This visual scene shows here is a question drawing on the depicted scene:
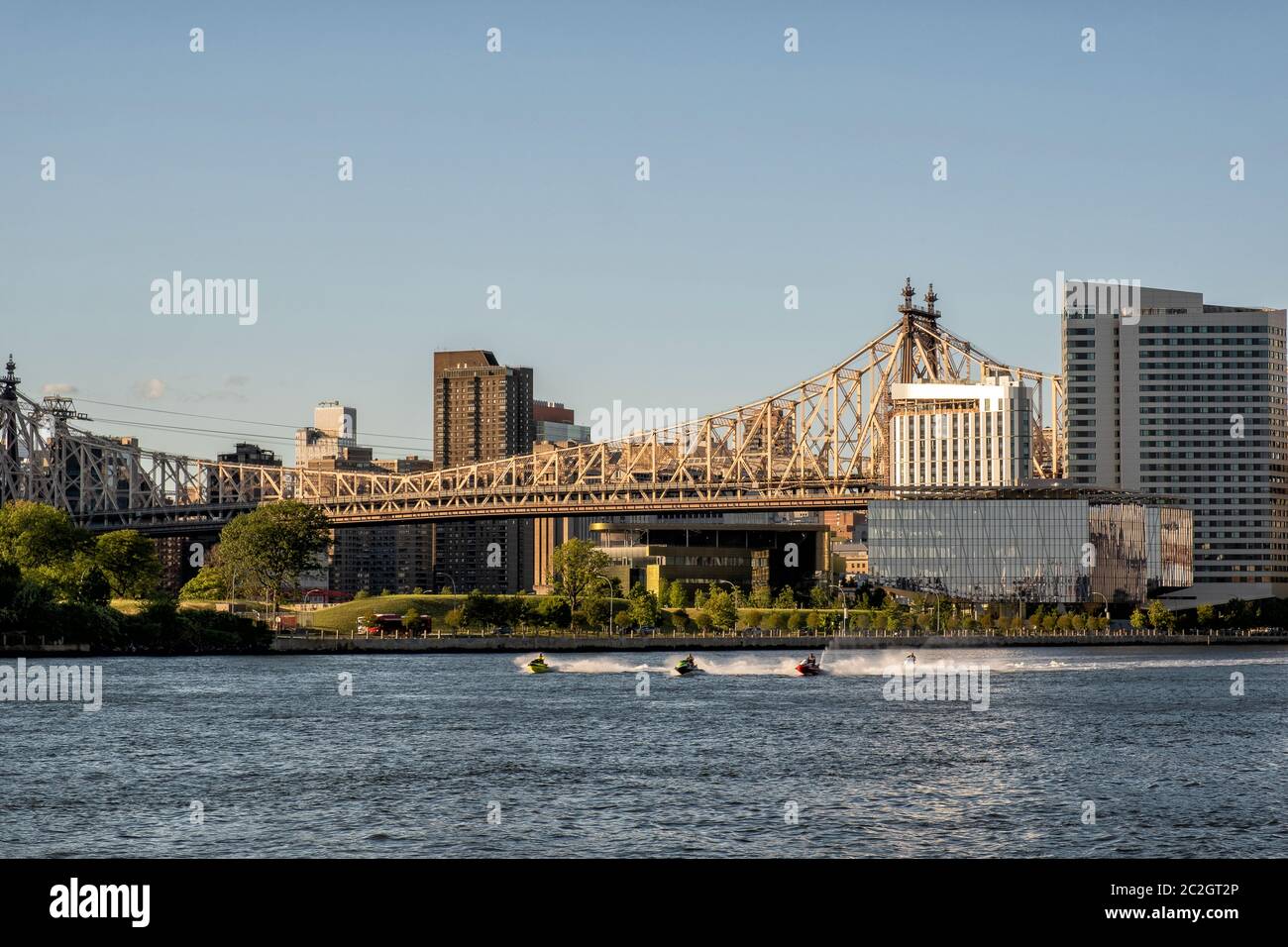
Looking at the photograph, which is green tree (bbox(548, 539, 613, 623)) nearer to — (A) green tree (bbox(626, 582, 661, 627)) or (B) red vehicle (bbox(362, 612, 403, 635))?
(A) green tree (bbox(626, 582, 661, 627))

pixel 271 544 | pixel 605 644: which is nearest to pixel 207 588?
pixel 271 544

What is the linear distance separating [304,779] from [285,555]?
393 feet

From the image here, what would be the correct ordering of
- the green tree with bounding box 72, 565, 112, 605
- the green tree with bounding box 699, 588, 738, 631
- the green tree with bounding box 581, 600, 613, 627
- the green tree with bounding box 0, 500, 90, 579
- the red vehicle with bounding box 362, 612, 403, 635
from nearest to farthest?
1. the green tree with bounding box 72, 565, 112, 605
2. the green tree with bounding box 0, 500, 90, 579
3. the green tree with bounding box 581, 600, 613, 627
4. the red vehicle with bounding box 362, 612, 403, 635
5. the green tree with bounding box 699, 588, 738, 631

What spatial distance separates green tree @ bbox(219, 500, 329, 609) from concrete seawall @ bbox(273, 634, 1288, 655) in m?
17.5

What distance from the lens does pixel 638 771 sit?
184 ft

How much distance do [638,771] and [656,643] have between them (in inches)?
4013

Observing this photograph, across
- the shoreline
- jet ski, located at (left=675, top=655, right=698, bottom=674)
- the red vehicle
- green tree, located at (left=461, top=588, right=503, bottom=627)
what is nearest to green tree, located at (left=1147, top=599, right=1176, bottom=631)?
the shoreline

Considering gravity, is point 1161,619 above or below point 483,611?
below

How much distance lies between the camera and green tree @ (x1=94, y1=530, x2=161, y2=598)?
165000 mm

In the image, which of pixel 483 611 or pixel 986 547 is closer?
pixel 483 611

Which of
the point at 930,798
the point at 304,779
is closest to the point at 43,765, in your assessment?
the point at 304,779

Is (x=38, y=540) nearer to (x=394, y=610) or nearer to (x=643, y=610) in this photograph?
(x=394, y=610)

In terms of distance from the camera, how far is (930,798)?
49500mm
